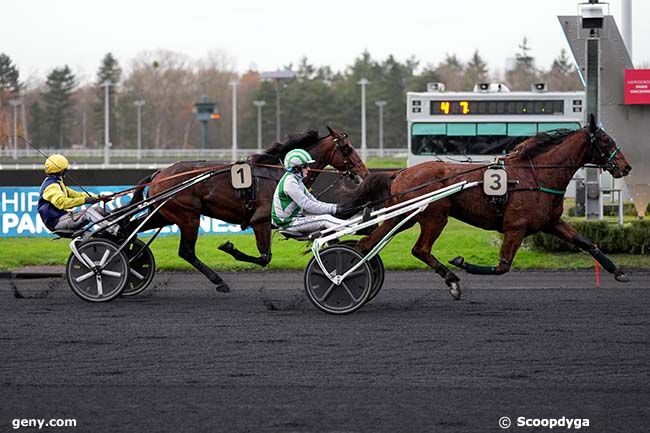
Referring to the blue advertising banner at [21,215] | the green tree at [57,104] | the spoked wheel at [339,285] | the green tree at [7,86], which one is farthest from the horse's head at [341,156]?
the green tree at [57,104]

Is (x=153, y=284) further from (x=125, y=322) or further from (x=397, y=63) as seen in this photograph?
(x=397, y=63)

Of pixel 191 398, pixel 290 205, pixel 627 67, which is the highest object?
pixel 627 67

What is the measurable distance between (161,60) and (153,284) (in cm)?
9164

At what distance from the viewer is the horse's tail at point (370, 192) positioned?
10.7 metres

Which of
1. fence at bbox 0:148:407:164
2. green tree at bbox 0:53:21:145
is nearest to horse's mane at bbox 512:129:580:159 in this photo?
fence at bbox 0:148:407:164

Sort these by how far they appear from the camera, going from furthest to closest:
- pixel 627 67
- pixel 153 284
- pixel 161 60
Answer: pixel 161 60 < pixel 627 67 < pixel 153 284

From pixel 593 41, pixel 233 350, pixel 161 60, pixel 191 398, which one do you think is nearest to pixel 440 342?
pixel 233 350

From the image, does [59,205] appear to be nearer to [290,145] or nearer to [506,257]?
[290,145]

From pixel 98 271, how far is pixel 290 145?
2.40m

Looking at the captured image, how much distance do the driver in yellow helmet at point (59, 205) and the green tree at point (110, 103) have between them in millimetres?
68107

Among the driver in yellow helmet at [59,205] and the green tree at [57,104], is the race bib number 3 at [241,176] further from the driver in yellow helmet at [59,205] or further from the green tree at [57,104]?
the green tree at [57,104]

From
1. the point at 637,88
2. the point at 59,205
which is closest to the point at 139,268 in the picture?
the point at 59,205

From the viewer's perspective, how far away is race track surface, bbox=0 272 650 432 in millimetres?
6074

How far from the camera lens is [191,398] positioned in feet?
21.3
